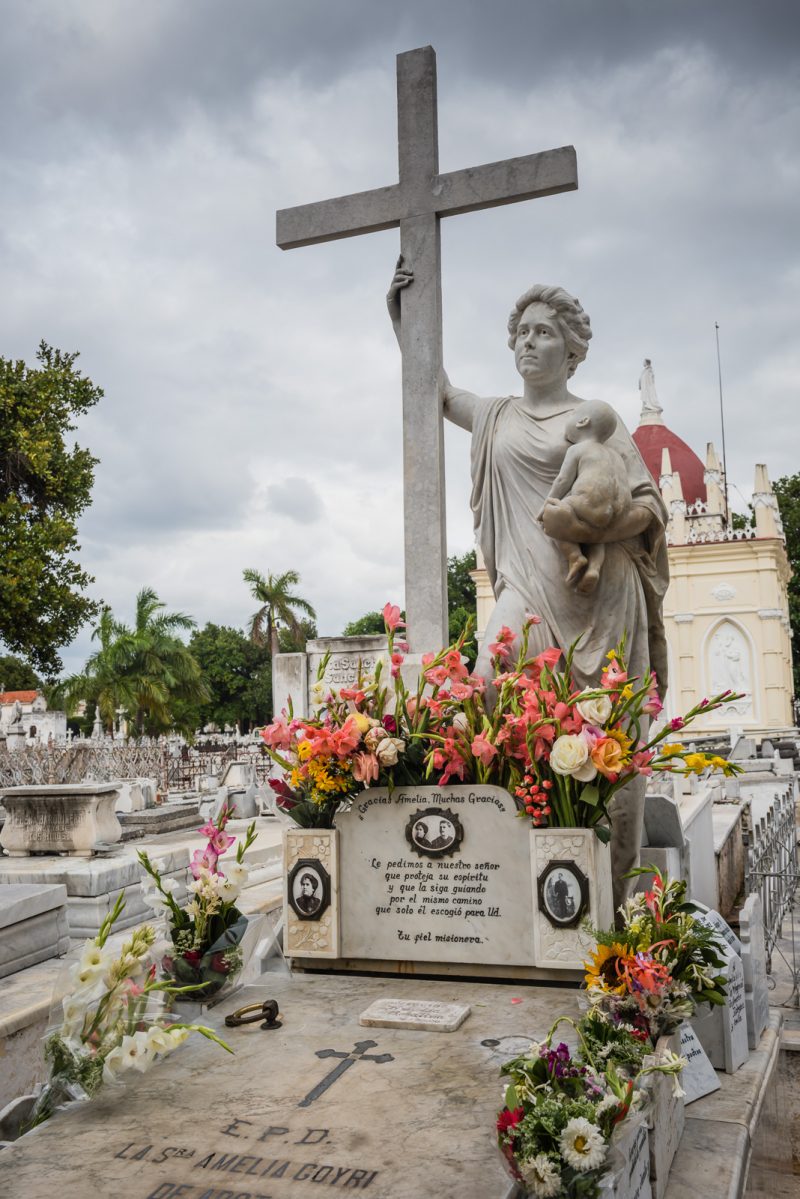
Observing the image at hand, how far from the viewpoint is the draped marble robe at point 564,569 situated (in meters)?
3.91

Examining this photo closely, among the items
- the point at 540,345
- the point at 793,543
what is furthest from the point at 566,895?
the point at 793,543

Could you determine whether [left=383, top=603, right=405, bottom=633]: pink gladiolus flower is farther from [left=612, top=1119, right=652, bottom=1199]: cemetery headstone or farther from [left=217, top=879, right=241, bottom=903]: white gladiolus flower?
[left=612, top=1119, right=652, bottom=1199]: cemetery headstone

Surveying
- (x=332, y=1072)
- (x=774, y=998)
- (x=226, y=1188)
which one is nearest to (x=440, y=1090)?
(x=332, y=1072)

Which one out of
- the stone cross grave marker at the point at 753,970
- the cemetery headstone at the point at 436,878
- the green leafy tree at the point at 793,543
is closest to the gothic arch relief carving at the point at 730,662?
the green leafy tree at the point at 793,543

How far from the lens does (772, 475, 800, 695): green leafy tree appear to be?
118 feet

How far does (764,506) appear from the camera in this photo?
92.7 feet

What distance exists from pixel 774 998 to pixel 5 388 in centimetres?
1572

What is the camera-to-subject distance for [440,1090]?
2.34m

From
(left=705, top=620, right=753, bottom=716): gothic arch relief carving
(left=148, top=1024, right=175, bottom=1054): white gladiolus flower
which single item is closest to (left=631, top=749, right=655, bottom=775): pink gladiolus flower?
(left=148, top=1024, right=175, bottom=1054): white gladiolus flower

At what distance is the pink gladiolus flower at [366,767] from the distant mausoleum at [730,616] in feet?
77.7

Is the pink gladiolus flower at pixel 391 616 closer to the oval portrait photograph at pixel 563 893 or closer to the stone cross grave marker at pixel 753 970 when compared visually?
the oval portrait photograph at pixel 563 893

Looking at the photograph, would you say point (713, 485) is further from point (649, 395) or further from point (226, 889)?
point (226, 889)

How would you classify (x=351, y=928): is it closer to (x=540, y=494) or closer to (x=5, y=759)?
(x=540, y=494)

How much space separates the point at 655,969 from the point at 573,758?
718 mm
